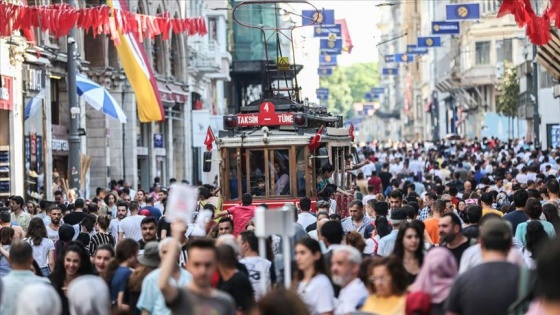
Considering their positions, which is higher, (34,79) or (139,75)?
(139,75)

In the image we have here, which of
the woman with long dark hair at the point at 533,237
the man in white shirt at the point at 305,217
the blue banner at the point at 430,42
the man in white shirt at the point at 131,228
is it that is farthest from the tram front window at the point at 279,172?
the blue banner at the point at 430,42

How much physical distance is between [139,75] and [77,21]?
380 inches

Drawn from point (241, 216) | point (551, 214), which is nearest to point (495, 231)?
point (551, 214)

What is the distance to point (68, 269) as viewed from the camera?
12.7 m

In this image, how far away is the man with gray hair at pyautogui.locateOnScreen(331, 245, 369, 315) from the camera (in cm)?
1122

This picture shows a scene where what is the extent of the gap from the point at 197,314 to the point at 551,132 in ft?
154

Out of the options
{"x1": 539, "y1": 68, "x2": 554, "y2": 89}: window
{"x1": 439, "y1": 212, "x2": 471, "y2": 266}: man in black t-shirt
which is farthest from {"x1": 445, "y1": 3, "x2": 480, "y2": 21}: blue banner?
{"x1": 439, "y1": 212, "x2": 471, "y2": 266}: man in black t-shirt

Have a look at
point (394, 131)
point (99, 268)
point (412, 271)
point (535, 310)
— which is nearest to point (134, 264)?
point (99, 268)

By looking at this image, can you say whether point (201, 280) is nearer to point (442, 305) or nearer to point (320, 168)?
point (442, 305)

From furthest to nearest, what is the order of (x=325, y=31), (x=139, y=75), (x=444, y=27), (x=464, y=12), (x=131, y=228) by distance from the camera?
(x=325, y=31) < (x=444, y=27) < (x=464, y=12) < (x=139, y=75) < (x=131, y=228)

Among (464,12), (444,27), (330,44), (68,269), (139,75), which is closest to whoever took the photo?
(68,269)

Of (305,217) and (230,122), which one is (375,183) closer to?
(230,122)

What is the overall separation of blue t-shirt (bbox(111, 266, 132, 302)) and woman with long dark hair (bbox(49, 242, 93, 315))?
0.22m

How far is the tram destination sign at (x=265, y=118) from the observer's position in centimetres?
2592
